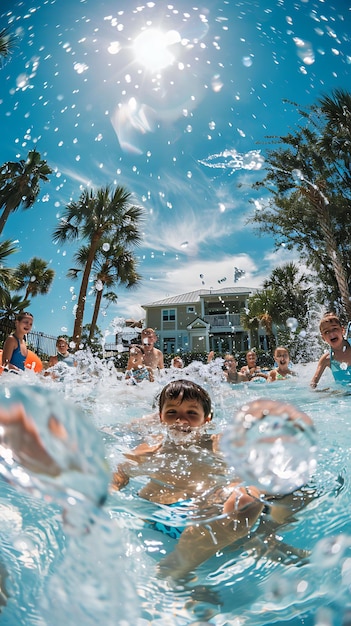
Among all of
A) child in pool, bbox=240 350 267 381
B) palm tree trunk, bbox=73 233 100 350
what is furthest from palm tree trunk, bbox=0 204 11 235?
child in pool, bbox=240 350 267 381

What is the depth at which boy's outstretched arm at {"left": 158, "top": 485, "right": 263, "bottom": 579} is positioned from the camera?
4.95 feet

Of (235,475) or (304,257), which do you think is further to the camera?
(304,257)

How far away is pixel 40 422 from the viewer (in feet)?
3.50

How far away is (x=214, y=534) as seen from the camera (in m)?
1.64

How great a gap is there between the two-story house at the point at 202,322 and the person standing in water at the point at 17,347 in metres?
27.0

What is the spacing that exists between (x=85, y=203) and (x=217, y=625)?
18.8 meters

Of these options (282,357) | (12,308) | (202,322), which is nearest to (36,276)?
(12,308)

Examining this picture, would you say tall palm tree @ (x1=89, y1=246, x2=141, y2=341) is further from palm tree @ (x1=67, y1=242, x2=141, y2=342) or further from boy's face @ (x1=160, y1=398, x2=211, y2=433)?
boy's face @ (x1=160, y1=398, x2=211, y2=433)

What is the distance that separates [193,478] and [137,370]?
19.0 ft

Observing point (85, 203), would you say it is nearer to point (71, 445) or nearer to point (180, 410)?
point (180, 410)

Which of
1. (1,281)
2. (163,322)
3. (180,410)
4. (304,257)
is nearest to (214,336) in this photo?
(163,322)

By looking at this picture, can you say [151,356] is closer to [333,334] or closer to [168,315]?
[333,334]

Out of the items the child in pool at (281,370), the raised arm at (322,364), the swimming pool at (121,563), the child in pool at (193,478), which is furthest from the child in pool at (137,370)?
the swimming pool at (121,563)

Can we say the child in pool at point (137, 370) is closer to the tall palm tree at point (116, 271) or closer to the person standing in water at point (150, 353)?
the person standing in water at point (150, 353)
